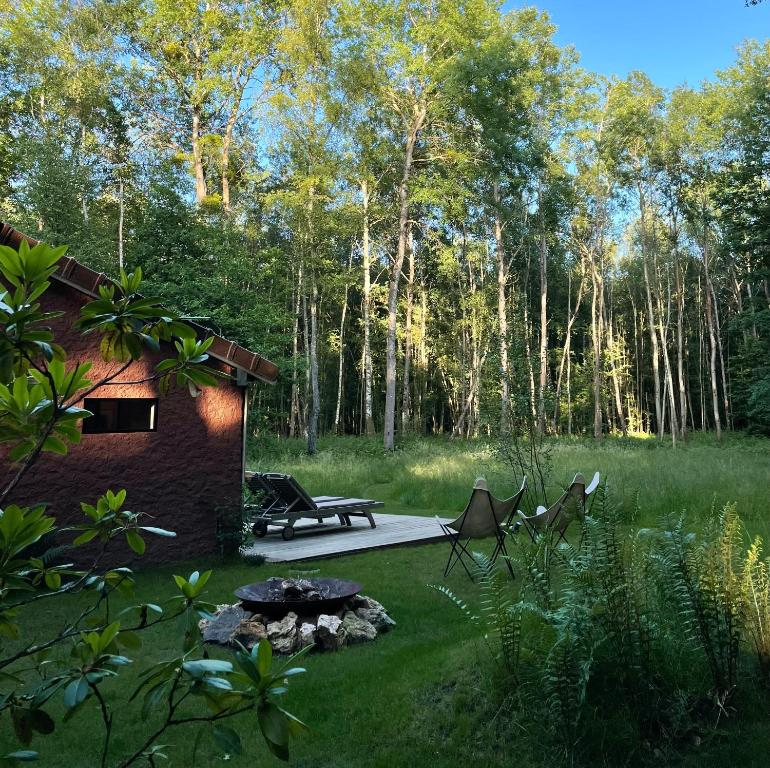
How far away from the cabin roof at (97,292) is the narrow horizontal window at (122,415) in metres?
0.89

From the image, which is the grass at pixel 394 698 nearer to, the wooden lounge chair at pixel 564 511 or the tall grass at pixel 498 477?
the tall grass at pixel 498 477

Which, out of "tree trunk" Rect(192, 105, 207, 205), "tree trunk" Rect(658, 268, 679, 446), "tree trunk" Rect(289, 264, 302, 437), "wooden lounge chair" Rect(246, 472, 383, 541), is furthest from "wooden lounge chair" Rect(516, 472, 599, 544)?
"tree trunk" Rect(658, 268, 679, 446)

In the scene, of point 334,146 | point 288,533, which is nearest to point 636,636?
point 288,533

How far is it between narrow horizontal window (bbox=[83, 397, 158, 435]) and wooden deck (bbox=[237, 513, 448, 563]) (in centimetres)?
178

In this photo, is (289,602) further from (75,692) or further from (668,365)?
(668,365)

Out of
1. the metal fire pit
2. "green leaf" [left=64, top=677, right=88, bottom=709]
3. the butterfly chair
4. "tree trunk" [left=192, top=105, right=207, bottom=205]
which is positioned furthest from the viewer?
"tree trunk" [left=192, top=105, right=207, bottom=205]

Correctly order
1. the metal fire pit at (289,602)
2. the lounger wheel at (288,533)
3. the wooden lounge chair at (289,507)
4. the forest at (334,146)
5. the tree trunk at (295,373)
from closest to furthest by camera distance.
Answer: the metal fire pit at (289,602) → the wooden lounge chair at (289,507) → the lounger wheel at (288,533) → the forest at (334,146) → the tree trunk at (295,373)

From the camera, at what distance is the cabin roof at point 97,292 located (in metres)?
5.88

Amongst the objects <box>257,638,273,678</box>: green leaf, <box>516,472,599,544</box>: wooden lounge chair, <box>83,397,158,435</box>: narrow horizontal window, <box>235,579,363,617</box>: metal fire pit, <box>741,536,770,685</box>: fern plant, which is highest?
<box>83,397,158,435</box>: narrow horizontal window

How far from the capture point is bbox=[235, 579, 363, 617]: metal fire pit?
4.72 metres

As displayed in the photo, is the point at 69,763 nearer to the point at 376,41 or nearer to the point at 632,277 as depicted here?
the point at 376,41

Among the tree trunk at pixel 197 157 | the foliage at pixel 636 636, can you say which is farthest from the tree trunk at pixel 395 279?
the foliage at pixel 636 636

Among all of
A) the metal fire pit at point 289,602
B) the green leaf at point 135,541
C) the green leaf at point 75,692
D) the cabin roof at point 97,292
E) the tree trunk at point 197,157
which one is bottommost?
the metal fire pit at point 289,602

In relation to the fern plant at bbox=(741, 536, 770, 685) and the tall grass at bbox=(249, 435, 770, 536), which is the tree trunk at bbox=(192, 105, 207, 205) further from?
the fern plant at bbox=(741, 536, 770, 685)
